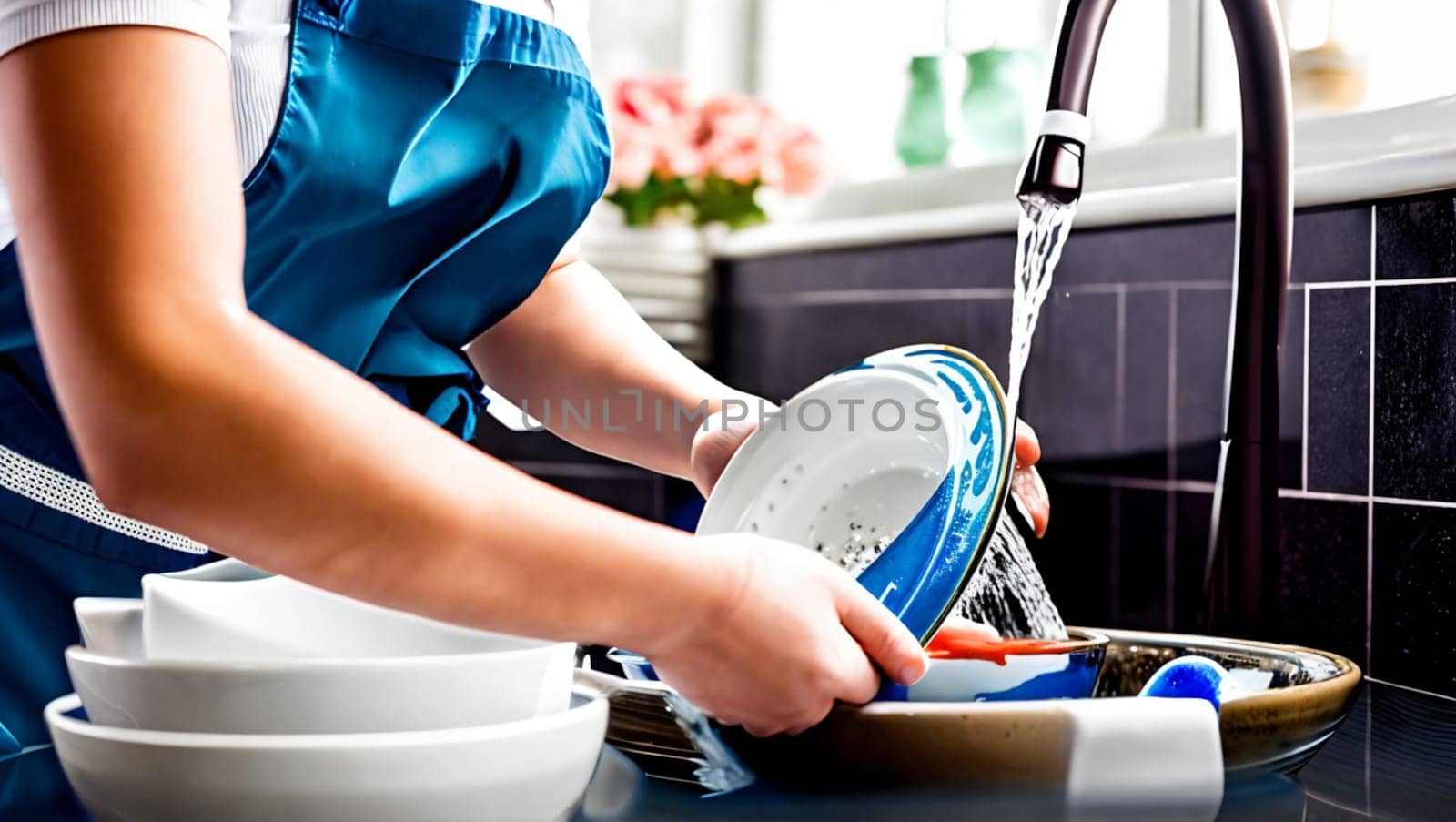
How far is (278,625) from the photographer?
0.50 m

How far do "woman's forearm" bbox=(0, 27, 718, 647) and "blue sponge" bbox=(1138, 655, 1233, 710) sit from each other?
0.25m

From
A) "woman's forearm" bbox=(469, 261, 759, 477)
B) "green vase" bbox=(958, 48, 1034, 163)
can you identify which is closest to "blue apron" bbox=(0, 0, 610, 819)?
"woman's forearm" bbox=(469, 261, 759, 477)

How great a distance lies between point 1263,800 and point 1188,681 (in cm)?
8

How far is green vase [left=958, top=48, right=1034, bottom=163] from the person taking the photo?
1.92 meters

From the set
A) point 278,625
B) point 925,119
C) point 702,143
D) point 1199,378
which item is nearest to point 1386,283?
point 1199,378

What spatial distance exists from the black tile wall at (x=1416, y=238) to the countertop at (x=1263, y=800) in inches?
18.0

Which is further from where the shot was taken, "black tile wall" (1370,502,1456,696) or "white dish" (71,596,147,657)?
"black tile wall" (1370,502,1456,696)

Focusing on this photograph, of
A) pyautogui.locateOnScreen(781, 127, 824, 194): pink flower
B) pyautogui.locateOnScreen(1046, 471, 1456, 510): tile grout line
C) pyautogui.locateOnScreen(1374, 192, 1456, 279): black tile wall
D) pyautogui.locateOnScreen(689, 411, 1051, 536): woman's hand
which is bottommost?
pyautogui.locateOnScreen(1046, 471, 1456, 510): tile grout line

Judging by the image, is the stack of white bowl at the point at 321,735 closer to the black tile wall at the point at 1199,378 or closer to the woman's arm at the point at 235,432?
the woman's arm at the point at 235,432

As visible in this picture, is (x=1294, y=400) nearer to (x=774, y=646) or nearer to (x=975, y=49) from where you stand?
(x=774, y=646)

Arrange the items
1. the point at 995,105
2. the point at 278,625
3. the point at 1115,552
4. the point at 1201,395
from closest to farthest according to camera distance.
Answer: the point at 278,625 < the point at 1201,395 < the point at 1115,552 < the point at 995,105

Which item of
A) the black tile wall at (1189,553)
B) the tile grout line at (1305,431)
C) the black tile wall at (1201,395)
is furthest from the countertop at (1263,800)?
the black tile wall at (1189,553)

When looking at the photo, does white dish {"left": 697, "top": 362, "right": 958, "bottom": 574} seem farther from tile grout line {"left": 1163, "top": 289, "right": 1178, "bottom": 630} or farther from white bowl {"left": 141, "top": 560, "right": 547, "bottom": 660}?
tile grout line {"left": 1163, "top": 289, "right": 1178, "bottom": 630}

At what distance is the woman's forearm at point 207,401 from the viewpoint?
0.44 meters
